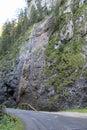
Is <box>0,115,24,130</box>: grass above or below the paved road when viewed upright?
below

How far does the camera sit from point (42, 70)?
132 feet

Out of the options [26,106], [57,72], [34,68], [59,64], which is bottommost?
[26,106]

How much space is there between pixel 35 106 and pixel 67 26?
35.0ft

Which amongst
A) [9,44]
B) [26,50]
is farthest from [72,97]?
[9,44]

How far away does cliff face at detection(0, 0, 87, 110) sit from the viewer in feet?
107

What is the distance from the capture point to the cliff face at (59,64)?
3269 cm

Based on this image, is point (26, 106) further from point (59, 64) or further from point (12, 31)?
Answer: point (12, 31)

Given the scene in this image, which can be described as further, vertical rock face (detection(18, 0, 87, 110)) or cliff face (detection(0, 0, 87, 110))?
cliff face (detection(0, 0, 87, 110))

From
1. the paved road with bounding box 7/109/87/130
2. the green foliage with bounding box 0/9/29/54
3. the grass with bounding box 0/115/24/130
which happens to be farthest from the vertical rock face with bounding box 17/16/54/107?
the green foliage with bounding box 0/9/29/54

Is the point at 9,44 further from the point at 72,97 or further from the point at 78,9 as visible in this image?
the point at 72,97

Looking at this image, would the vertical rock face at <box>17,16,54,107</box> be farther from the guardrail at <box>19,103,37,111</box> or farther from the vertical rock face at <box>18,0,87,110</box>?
the guardrail at <box>19,103,37,111</box>

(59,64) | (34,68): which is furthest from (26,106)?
(59,64)

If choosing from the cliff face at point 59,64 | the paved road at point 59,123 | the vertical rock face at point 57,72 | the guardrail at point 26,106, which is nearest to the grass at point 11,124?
the paved road at point 59,123

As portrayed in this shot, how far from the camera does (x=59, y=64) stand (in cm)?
3666
